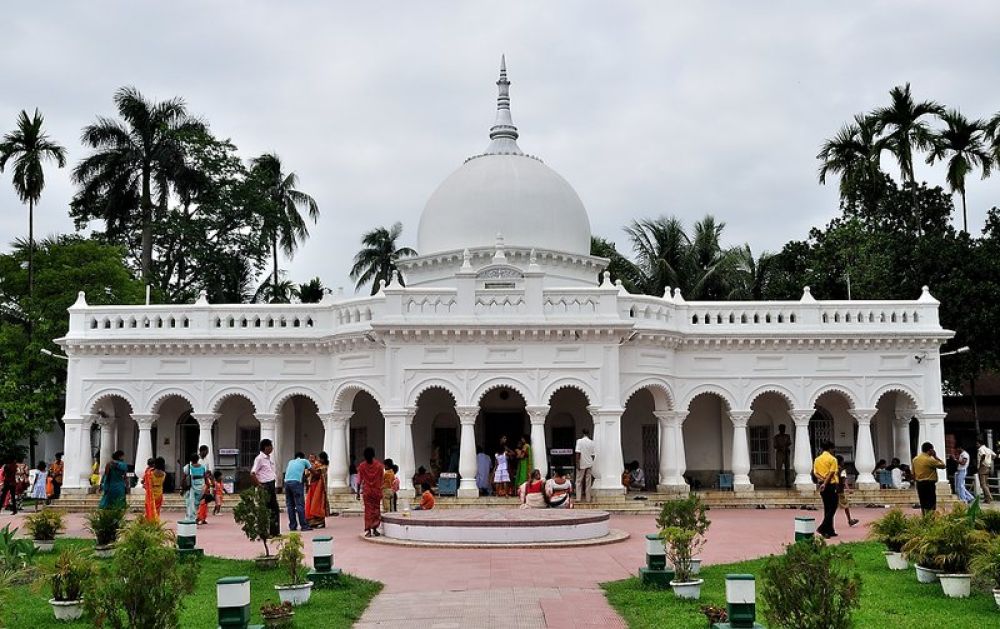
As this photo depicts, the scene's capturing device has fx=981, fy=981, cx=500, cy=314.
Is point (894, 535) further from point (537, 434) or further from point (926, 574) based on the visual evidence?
point (537, 434)

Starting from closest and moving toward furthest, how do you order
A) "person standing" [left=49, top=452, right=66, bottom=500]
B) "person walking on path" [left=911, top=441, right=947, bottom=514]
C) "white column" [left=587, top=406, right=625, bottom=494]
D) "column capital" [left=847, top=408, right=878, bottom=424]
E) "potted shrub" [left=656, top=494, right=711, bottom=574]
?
"potted shrub" [left=656, top=494, right=711, bottom=574], "person walking on path" [left=911, top=441, right=947, bottom=514], "white column" [left=587, top=406, right=625, bottom=494], "column capital" [left=847, top=408, right=878, bottom=424], "person standing" [left=49, top=452, right=66, bottom=500]

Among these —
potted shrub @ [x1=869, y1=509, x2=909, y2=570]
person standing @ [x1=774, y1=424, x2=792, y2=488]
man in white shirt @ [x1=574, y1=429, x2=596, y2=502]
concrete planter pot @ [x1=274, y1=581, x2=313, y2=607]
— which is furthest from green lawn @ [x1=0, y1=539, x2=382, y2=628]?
person standing @ [x1=774, y1=424, x2=792, y2=488]

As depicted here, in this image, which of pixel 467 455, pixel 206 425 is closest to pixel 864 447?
pixel 467 455

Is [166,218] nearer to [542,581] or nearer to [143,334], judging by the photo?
[143,334]

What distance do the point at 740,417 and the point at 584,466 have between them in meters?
5.44

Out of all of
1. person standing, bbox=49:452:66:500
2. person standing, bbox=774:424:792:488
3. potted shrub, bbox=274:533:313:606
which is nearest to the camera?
potted shrub, bbox=274:533:313:606

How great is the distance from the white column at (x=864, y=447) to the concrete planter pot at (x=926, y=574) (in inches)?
584

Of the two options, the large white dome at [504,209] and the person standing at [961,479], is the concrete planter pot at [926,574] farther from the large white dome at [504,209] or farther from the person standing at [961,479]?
the large white dome at [504,209]

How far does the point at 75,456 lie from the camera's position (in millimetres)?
26391

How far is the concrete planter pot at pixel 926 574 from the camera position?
11453mm

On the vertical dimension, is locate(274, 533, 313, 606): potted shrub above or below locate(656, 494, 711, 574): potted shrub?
below

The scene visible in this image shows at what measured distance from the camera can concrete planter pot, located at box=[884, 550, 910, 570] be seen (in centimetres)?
1274

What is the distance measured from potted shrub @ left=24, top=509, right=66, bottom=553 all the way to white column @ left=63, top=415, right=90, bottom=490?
11747 mm

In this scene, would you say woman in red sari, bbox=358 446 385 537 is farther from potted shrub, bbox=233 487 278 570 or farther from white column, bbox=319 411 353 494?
white column, bbox=319 411 353 494
